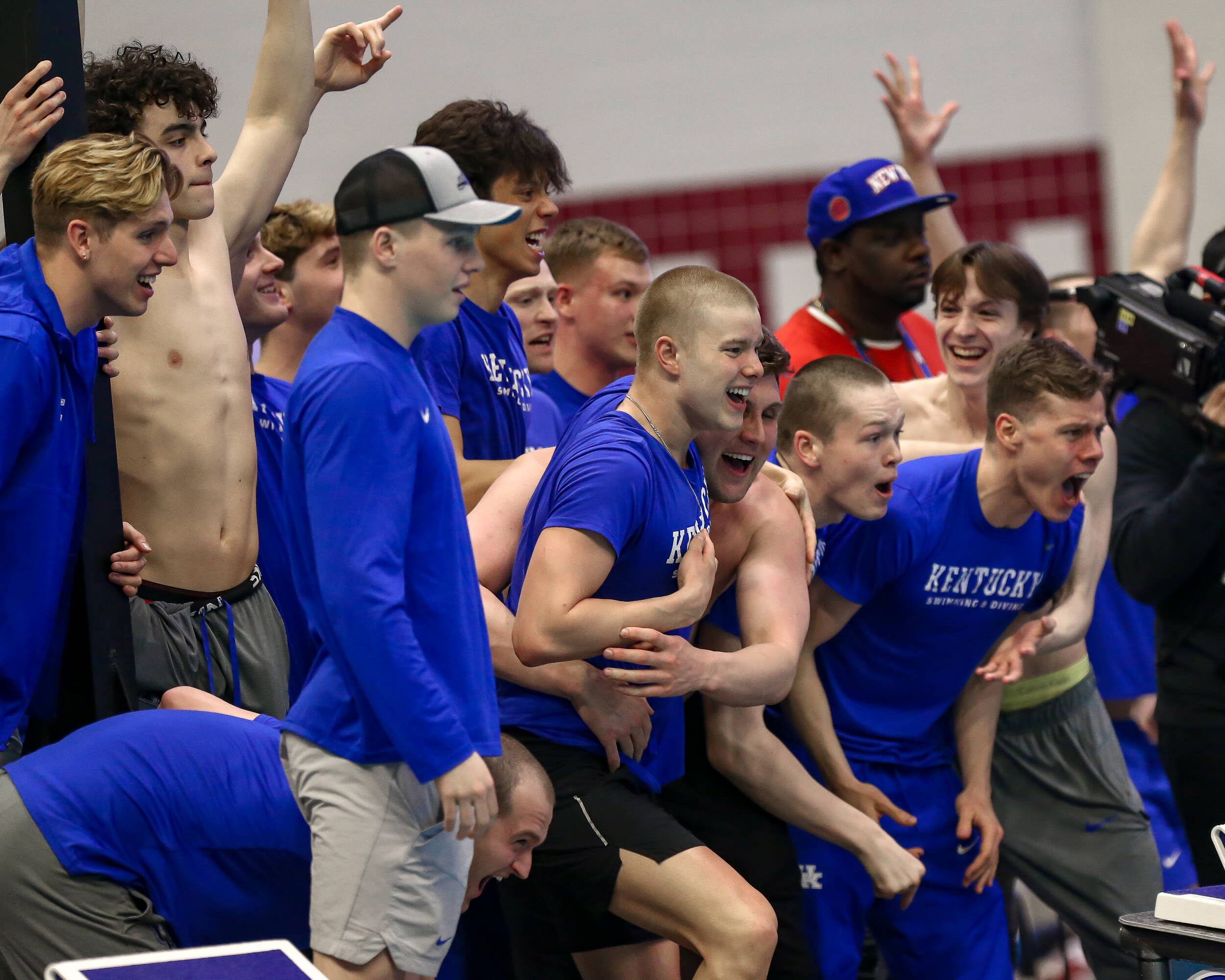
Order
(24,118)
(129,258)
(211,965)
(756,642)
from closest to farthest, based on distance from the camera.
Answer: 1. (211,965)
2. (129,258)
3. (24,118)
4. (756,642)

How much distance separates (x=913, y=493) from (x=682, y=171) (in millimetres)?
5433

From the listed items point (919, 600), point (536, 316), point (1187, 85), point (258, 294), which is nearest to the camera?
point (919, 600)

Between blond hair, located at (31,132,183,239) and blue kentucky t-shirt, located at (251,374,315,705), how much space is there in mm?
706

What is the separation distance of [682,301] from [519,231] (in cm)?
65

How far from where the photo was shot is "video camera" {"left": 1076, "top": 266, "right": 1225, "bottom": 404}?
346cm

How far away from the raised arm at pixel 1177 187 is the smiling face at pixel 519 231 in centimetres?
231

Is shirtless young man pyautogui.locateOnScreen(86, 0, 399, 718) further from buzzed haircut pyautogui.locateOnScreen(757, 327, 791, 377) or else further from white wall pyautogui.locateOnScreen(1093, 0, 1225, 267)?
white wall pyautogui.locateOnScreen(1093, 0, 1225, 267)

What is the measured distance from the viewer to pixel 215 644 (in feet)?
9.24

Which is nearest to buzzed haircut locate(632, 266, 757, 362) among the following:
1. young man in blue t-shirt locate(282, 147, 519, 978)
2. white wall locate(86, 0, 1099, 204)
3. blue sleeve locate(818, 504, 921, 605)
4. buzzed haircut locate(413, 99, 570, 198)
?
young man in blue t-shirt locate(282, 147, 519, 978)

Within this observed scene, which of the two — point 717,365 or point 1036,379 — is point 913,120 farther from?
point 717,365

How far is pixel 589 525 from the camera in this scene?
239 centimetres

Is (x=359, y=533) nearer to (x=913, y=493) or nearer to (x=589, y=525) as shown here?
(x=589, y=525)

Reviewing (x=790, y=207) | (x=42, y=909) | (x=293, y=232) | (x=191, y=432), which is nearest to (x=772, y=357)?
(x=191, y=432)

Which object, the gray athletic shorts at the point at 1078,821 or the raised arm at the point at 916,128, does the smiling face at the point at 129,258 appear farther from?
the raised arm at the point at 916,128
